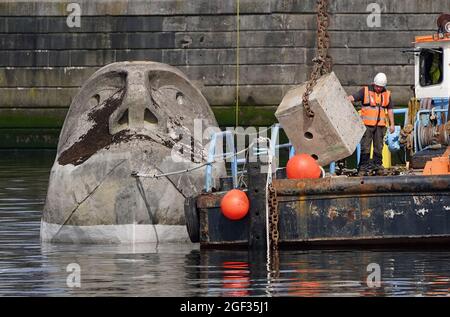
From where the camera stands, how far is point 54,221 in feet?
74.0

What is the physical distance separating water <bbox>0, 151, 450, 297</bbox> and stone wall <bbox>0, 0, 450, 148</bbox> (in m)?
20.2

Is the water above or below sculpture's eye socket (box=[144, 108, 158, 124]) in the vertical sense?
below

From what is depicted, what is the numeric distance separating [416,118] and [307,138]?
3.30 meters

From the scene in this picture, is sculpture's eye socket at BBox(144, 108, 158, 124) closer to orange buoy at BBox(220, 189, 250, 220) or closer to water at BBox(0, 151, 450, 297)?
water at BBox(0, 151, 450, 297)

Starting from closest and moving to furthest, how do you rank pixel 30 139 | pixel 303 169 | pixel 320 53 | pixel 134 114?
1. pixel 303 169
2. pixel 320 53
3. pixel 134 114
4. pixel 30 139

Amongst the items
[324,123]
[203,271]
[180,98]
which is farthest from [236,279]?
[180,98]

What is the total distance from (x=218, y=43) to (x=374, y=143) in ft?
71.0

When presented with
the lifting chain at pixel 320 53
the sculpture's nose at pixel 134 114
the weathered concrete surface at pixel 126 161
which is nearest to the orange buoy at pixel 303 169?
the lifting chain at pixel 320 53

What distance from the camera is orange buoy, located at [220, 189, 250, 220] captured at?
19844 millimetres

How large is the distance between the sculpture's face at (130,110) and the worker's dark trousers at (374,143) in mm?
2644

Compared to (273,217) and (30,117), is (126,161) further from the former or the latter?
(30,117)

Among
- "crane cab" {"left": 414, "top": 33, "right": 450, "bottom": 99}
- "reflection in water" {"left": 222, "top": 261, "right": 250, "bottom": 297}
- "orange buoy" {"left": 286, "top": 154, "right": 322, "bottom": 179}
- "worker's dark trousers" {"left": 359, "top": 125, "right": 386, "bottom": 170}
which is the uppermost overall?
"crane cab" {"left": 414, "top": 33, "right": 450, "bottom": 99}

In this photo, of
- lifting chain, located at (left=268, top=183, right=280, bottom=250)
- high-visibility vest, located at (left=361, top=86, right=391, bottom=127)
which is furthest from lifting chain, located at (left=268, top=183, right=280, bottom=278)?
high-visibility vest, located at (left=361, top=86, right=391, bottom=127)

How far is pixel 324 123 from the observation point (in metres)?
20.2
